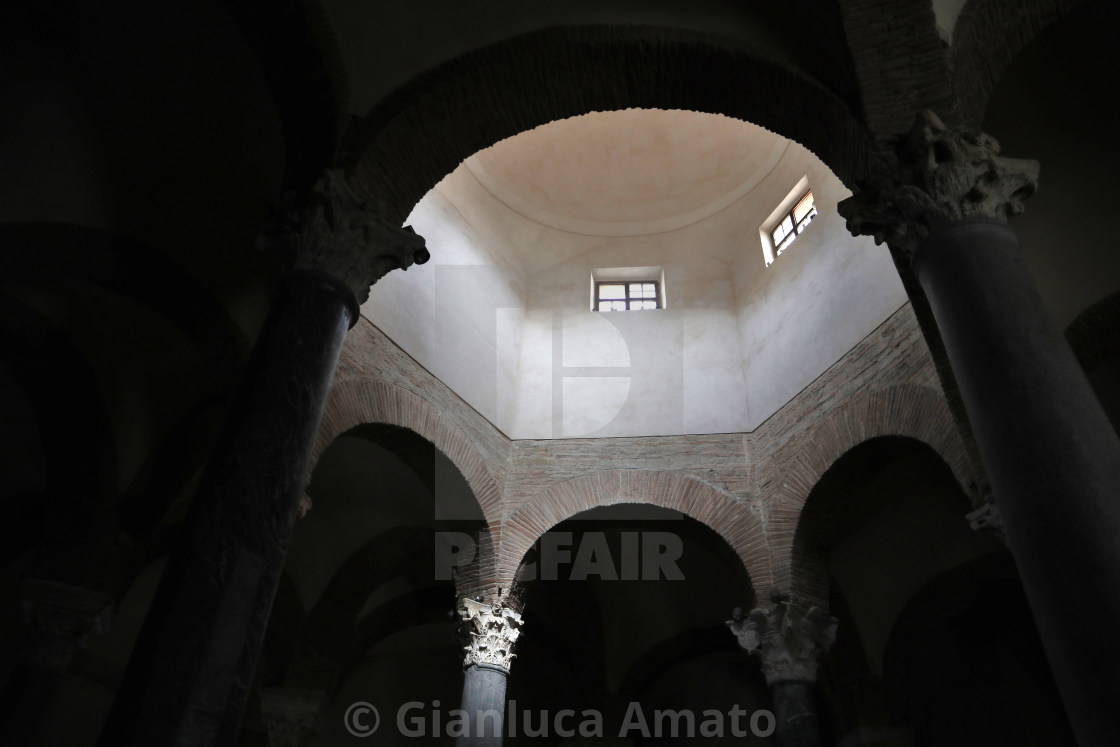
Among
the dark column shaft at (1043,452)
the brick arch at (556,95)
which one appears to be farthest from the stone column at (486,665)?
the dark column shaft at (1043,452)

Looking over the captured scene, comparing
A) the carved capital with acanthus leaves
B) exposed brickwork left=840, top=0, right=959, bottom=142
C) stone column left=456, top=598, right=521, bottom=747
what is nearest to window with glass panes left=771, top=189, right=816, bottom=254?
exposed brickwork left=840, top=0, right=959, bottom=142

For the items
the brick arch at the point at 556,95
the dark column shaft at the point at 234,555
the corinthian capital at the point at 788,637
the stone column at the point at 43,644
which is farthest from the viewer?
the corinthian capital at the point at 788,637

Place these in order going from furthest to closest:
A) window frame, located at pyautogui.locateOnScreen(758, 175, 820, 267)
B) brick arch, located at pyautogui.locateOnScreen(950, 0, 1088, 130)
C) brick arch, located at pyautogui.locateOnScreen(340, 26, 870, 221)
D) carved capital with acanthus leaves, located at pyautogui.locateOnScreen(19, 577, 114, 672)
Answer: window frame, located at pyautogui.locateOnScreen(758, 175, 820, 267)
carved capital with acanthus leaves, located at pyautogui.locateOnScreen(19, 577, 114, 672)
brick arch, located at pyautogui.locateOnScreen(340, 26, 870, 221)
brick arch, located at pyautogui.locateOnScreen(950, 0, 1088, 130)

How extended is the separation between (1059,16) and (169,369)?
7234mm

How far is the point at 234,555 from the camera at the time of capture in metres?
3.54

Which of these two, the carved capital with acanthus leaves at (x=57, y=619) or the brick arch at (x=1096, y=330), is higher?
the brick arch at (x=1096, y=330)

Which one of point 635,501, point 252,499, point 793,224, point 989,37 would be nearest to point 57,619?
point 252,499

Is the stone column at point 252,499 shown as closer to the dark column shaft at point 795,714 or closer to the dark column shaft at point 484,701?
the dark column shaft at point 484,701

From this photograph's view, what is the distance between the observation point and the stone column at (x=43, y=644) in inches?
251

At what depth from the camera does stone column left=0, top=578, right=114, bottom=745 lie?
20.9 feet

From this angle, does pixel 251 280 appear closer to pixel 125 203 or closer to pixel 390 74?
pixel 125 203

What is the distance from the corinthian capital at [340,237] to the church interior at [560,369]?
2 centimetres

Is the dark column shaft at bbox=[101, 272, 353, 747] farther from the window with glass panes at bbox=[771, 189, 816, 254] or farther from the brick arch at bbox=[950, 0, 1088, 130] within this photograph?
the window with glass panes at bbox=[771, 189, 816, 254]

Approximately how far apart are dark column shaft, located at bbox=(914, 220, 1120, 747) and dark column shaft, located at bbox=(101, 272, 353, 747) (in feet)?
9.58
